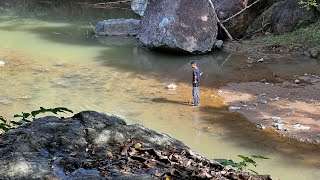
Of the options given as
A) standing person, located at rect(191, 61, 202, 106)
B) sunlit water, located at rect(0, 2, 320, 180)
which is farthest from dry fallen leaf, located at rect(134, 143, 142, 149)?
standing person, located at rect(191, 61, 202, 106)

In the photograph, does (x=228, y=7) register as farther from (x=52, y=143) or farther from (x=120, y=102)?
(x=52, y=143)

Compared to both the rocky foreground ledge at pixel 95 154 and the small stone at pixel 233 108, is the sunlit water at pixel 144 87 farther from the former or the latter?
the rocky foreground ledge at pixel 95 154

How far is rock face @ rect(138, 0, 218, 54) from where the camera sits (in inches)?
795

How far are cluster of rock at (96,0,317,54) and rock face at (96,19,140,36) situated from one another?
329 cm

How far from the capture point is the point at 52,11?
34.6 meters

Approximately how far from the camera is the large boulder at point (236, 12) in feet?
73.9

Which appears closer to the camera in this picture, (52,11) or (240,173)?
(240,173)

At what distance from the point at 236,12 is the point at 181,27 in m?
3.89

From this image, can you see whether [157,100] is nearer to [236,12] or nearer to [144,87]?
[144,87]

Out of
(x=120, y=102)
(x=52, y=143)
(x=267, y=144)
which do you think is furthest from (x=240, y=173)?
(x=120, y=102)

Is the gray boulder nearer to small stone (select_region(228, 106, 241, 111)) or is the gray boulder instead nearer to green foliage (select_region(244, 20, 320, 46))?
green foliage (select_region(244, 20, 320, 46))

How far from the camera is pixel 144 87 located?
50.9 ft

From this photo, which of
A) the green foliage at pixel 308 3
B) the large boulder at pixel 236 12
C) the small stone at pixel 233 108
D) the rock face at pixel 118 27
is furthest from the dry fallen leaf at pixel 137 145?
the rock face at pixel 118 27

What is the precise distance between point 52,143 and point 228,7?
66.6 feet
